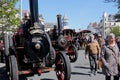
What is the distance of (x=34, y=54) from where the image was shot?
1040 cm

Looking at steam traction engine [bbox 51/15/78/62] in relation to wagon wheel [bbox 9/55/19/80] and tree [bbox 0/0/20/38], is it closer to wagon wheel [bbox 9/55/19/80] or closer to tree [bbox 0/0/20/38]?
wagon wheel [bbox 9/55/19/80]

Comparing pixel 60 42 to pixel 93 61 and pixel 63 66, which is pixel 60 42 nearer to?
pixel 93 61

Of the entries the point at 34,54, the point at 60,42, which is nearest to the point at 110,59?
the point at 34,54

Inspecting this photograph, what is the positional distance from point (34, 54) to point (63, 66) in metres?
1.09

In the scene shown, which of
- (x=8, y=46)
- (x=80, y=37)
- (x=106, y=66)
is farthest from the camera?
(x=80, y=37)

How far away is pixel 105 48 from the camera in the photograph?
9555mm

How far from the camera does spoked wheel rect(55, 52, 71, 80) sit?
10.7 metres

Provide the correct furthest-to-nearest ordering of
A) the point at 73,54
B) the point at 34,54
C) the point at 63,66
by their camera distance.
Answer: the point at 73,54
the point at 63,66
the point at 34,54

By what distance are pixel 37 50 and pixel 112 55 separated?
80.4 inches

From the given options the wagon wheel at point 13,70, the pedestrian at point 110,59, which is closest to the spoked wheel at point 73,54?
the wagon wheel at point 13,70

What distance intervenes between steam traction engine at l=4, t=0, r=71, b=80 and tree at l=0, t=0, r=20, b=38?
23899 mm

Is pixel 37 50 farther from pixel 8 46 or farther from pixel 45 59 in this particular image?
pixel 8 46

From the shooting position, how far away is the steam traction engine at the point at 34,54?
33.0ft

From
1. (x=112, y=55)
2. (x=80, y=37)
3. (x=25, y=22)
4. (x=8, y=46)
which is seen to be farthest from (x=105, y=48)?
(x=80, y=37)
